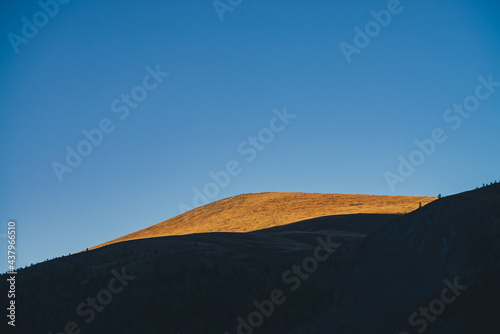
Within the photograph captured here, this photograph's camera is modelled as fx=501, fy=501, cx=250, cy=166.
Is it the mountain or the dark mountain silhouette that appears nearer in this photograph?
the mountain

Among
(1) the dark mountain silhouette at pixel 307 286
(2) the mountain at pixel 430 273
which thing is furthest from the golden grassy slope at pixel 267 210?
(2) the mountain at pixel 430 273

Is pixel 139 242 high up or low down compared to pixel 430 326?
up

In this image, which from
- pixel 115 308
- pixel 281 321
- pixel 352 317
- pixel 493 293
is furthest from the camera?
pixel 115 308

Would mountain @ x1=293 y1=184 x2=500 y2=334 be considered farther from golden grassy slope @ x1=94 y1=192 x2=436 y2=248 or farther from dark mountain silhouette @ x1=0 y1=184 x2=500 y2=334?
golden grassy slope @ x1=94 y1=192 x2=436 y2=248

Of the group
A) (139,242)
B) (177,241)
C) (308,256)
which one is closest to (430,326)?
(308,256)

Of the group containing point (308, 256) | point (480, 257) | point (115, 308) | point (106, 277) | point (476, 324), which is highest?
point (106, 277)

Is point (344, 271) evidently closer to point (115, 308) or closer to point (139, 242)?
point (115, 308)

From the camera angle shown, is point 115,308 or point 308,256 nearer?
point 115,308

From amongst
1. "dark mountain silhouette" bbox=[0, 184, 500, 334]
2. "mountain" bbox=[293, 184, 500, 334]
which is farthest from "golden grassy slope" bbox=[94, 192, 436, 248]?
"mountain" bbox=[293, 184, 500, 334]

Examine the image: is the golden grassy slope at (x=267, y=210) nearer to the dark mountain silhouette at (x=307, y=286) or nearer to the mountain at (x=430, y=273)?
the dark mountain silhouette at (x=307, y=286)

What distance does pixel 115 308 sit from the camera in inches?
835

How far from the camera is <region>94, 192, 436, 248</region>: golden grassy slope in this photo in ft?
185

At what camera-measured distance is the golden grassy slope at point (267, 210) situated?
56.5 meters

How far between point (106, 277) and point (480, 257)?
17.4m
